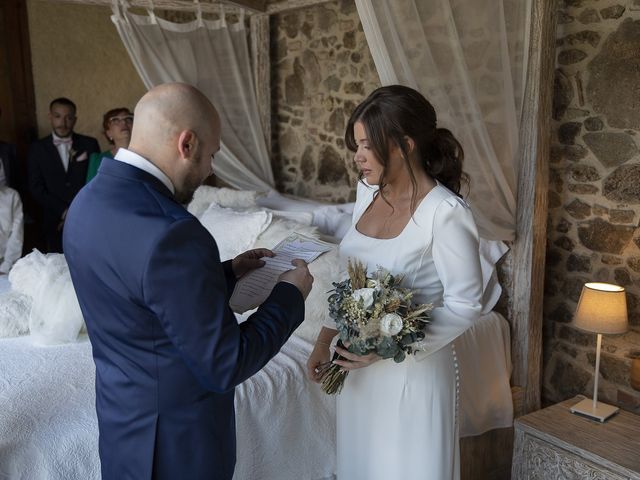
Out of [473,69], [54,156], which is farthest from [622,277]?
[54,156]

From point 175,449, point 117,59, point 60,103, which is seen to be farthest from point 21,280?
point 117,59

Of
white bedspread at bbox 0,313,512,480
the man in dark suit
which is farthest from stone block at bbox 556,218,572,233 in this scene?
the man in dark suit

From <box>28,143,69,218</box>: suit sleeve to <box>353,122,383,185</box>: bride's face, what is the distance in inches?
144

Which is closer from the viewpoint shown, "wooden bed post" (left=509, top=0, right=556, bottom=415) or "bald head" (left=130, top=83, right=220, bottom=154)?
"bald head" (left=130, top=83, right=220, bottom=154)

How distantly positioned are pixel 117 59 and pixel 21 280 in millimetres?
3540

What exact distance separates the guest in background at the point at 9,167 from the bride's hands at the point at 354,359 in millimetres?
3872

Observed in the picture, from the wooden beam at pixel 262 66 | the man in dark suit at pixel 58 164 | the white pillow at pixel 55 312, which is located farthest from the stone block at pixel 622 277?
the man in dark suit at pixel 58 164

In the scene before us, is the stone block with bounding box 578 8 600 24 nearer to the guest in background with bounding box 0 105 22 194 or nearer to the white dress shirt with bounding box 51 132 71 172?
the white dress shirt with bounding box 51 132 71 172

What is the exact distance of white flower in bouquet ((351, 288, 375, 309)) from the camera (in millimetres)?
1629


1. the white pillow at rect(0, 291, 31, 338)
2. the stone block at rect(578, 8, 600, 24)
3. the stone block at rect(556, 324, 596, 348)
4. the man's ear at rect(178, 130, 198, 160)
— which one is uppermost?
the stone block at rect(578, 8, 600, 24)

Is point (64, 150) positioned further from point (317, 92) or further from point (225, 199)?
point (317, 92)

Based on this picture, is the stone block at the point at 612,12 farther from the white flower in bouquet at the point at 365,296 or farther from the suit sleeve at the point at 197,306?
the suit sleeve at the point at 197,306

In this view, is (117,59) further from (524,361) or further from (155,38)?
(524,361)

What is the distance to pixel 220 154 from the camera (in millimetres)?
4492
